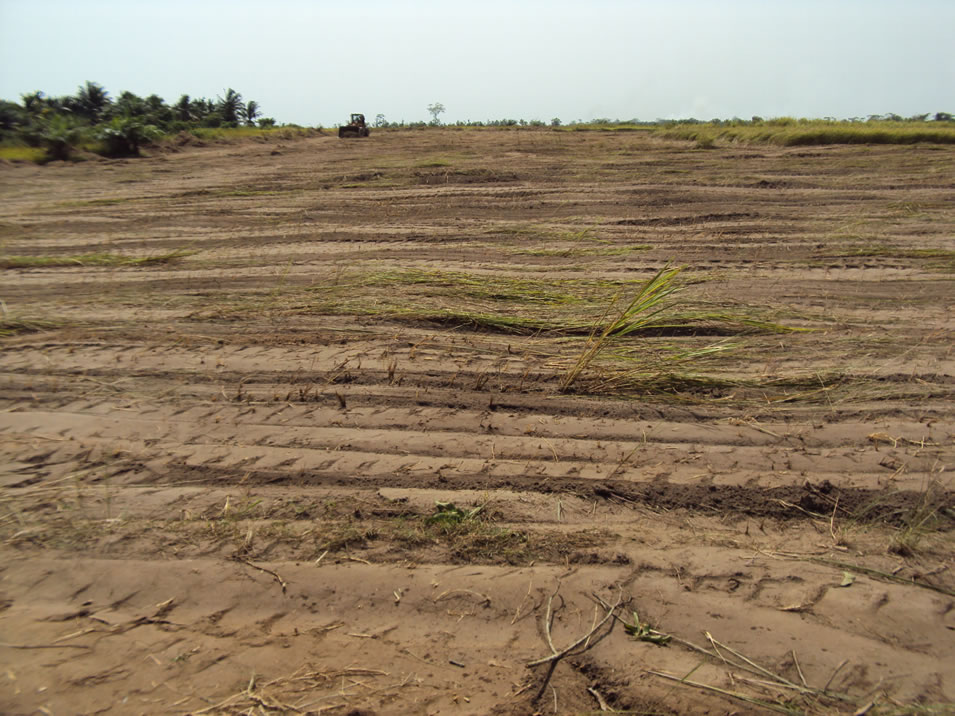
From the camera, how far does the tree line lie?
629 inches

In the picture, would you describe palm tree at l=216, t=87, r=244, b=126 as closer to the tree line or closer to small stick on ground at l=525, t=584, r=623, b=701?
the tree line

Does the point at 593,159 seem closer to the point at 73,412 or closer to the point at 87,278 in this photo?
the point at 87,278

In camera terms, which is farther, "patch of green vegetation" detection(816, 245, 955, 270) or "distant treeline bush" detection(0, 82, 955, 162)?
"distant treeline bush" detection(0, 82, 955, 162)

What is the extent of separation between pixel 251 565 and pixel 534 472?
1.48 meters

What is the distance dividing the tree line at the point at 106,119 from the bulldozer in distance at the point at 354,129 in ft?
19.6

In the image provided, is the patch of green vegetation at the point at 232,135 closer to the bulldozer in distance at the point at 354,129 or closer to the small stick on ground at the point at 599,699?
the bulldozer in distance at the point at 354,129

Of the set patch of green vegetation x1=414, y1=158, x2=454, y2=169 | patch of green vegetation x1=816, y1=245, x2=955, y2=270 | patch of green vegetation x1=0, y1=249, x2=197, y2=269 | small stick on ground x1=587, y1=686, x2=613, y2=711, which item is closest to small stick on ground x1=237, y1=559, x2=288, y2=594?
small stick on ground x1=587, y1=686, x2=613, y2=711

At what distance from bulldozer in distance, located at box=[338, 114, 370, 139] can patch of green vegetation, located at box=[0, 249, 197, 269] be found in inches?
766

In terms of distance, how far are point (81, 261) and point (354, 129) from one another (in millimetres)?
20209

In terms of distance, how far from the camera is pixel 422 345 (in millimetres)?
4691

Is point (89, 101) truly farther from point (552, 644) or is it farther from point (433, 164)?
point (552, 644)

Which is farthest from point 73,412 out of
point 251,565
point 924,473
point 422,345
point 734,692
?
point 924,473

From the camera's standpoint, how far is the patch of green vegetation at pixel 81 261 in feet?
22.9

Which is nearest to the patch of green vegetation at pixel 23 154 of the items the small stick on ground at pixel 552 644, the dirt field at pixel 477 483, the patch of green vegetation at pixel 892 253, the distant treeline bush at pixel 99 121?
the distant treeline bush at pixel 99 121
